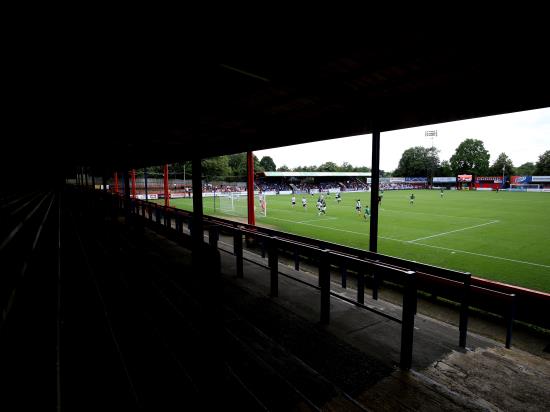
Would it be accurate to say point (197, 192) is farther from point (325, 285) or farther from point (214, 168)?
point (214, 168)

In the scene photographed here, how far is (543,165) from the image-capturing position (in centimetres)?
8069

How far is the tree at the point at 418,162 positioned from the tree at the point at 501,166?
1596cm

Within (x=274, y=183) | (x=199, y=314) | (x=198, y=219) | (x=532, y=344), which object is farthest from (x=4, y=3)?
(x=274, y=183)

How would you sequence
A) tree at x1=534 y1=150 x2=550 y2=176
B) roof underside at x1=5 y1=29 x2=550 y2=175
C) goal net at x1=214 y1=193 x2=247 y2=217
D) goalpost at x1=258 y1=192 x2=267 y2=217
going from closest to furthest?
roof underside at x1=5 y1=29 x2=550 y2=175 → goalpost at x1=258 y1=192 x2=267 y2=217 → goal net at x1=214 y1=193 x2=247 y2=217 → tree at x1=534 y1=150 x2=550 y2=176

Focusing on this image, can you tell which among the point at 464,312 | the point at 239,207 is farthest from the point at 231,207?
the point at 464,312

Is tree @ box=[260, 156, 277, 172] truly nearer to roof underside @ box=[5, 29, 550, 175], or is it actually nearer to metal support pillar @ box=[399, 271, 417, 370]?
roof underside @ box=[5, 29, 550, 175]

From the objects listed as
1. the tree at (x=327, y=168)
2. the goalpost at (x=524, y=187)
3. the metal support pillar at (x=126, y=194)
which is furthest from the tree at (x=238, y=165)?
the metal support pillar at (x=126, y=194)

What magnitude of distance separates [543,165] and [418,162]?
1255 inches

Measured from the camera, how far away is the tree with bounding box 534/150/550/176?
78.2m

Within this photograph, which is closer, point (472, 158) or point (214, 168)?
point (214, 168)

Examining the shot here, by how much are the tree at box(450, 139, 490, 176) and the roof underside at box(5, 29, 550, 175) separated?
101994mm

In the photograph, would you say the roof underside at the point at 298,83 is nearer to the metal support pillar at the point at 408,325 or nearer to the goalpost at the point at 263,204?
the metal support pillar at the point at 408,325

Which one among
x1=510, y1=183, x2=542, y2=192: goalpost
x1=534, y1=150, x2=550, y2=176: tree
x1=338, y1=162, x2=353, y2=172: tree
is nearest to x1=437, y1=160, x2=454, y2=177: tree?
x1=534, y1=150, x2=550, y2=176: tree

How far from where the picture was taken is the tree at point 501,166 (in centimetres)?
8571
